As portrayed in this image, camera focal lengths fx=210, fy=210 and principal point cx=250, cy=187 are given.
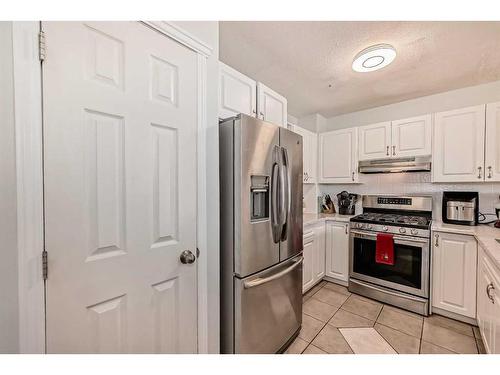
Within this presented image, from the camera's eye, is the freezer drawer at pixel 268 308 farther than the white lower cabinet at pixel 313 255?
No

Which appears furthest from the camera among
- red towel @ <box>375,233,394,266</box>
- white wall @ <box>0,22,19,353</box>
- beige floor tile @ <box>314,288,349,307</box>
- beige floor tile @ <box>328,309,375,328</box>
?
beige floor tile @ <box>314,288,349,307</box>

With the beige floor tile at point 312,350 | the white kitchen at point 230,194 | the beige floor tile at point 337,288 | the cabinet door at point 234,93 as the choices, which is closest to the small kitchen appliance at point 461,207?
the white kitchen at point 230,194

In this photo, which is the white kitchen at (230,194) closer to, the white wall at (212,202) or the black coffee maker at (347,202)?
the white wall at (212,202)

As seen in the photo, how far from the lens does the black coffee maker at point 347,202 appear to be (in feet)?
10.1

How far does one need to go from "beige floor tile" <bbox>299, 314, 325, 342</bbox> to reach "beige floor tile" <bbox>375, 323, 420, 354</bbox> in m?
0.51

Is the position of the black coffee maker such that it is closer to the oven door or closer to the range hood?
the range hood

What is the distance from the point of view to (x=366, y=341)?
174 cm

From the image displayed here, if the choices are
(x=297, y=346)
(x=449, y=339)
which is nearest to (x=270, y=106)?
(x=297, y=346)

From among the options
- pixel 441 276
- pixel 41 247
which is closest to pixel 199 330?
pixel 41 247

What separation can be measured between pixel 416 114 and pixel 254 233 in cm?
287

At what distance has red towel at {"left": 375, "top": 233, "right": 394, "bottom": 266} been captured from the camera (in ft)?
7.41


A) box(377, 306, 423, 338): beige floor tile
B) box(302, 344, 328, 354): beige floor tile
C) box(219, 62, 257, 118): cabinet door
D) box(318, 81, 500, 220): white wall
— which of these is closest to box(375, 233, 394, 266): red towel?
box(377, 306, 423, 338): beige floor tile

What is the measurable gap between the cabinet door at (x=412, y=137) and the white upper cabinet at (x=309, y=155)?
98 centimetres
